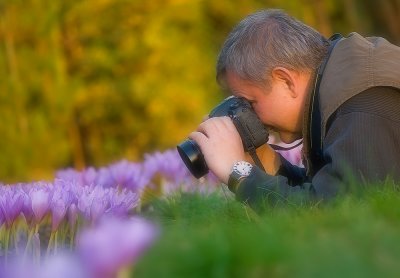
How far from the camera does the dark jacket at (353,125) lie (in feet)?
7.79

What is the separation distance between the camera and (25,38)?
377 inches

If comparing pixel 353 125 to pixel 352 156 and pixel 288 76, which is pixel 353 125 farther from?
pixel 288 76

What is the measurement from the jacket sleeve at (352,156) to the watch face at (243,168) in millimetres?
54

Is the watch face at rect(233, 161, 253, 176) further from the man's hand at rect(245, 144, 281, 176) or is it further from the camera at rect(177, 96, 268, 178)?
the man's hand at rect(245, 144, 281, 176)

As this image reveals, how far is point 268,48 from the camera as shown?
108 inches

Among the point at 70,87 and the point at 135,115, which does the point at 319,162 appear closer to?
the point at 70,87

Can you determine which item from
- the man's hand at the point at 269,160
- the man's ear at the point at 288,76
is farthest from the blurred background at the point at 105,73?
the man's ear at the point at 288,76

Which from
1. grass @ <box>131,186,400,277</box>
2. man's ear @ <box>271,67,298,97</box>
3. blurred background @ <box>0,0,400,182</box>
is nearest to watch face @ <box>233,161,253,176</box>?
man's ear @ <box>271,67,298,97</box>

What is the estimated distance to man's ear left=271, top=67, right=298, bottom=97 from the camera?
2717 mm

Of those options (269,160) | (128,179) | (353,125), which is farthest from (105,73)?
(353,125)

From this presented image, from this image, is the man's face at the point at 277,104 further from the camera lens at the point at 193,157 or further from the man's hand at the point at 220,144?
the camera lens at the point at 193,157

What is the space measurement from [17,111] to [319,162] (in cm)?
658

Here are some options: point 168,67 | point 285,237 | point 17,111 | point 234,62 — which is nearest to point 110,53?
point 168,67

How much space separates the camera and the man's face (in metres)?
0.02
